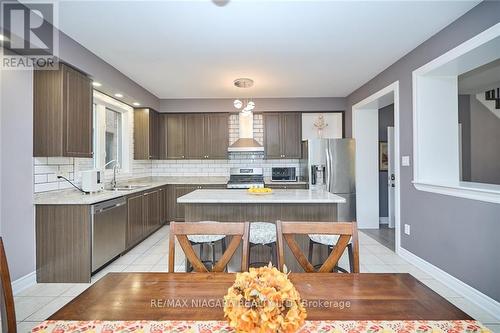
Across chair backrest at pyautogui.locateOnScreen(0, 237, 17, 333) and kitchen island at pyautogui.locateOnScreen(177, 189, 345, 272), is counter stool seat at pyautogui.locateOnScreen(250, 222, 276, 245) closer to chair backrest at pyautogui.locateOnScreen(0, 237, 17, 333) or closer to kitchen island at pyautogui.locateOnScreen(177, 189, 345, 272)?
kitchen island at pyautogui.locateOnScreen(177, 189, 345, 272)

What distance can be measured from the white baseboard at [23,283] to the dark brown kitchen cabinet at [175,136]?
10.5 ft

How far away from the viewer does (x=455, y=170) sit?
9.93ft

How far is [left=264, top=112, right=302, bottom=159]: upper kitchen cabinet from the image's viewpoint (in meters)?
5.43

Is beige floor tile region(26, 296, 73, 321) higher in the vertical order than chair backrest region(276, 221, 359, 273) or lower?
lower

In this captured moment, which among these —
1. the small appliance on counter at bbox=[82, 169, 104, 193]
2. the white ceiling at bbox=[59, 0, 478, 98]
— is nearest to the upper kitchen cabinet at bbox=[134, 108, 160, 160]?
the white ceiling at bbox=[59, 0, 478, 98]

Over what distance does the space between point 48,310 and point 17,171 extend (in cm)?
135

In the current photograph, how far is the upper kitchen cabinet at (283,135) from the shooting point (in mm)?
5426

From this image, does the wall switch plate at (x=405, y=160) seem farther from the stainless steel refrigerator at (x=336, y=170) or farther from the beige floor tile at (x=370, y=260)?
the stainless steel refrigerator at (x=336, y=170)

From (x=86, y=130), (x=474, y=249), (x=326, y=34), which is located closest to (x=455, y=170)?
(x=474, y=249)

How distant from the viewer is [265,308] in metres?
0.64

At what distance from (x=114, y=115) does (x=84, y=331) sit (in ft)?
14.9

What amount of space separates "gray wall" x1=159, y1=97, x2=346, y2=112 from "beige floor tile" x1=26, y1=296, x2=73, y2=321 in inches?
156

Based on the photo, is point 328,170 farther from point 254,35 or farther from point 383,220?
point 254,35
